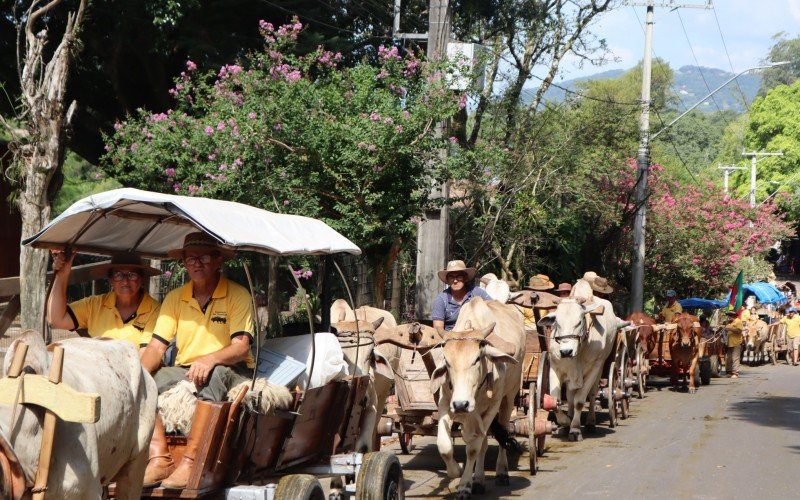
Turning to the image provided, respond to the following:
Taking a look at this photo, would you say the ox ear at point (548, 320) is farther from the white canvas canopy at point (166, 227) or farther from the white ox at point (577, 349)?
the white canvas canopy at point (166, 227)

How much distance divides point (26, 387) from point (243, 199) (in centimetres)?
995

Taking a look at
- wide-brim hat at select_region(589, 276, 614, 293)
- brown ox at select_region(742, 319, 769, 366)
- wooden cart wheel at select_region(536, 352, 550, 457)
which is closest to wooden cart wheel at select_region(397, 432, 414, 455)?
wooden cart wheel at select_region(536, 352, 550, 457)

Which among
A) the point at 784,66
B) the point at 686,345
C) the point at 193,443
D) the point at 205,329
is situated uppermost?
the point at 784,66

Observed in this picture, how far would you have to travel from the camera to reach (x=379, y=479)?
26.1 feet

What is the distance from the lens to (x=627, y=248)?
33094mm

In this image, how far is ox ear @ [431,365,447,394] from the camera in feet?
33.1

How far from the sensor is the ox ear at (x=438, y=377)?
33.1 feet

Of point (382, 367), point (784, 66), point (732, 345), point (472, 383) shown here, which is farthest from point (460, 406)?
point (784, 66)

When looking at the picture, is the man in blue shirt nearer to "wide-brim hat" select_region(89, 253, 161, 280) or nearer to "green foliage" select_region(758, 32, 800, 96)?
"wide-brim hat" select_region(89, 253, 161, 280)

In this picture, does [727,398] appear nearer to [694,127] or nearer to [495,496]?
[495,496]

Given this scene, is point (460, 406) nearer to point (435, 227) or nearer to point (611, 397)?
point (435, 227)

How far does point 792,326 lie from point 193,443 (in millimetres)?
32980

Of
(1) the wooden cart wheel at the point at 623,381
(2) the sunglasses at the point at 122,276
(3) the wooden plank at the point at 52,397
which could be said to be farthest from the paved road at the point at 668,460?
(3) the wooden plank at the point at 52,397

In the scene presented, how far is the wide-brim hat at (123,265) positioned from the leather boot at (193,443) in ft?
5.64
